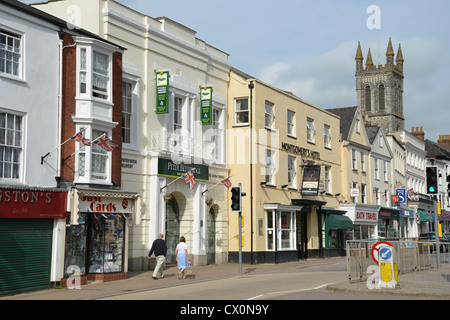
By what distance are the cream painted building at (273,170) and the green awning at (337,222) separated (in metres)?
0.33

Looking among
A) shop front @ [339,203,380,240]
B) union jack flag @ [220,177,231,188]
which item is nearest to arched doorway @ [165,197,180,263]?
union jack flag @ [220,177,231,188]

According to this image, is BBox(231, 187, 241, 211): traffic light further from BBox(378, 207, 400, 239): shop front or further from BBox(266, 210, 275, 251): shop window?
BBox(378, 207, 400, 239): shop front

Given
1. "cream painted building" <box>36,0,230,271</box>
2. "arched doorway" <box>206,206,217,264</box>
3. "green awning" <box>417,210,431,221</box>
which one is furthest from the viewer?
"green awning" <box>417,210,431,221</box>

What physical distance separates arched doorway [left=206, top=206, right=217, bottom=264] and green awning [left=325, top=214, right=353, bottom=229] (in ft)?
36.3

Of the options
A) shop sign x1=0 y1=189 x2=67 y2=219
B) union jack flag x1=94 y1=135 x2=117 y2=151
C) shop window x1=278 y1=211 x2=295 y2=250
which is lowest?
shop window x1=278 y1=211 x2=295 y2=250

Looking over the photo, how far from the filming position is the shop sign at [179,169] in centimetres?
2664

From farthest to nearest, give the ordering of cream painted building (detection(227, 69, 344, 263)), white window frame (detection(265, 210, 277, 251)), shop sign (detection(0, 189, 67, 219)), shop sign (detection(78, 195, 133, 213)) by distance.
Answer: white window frame (detection(265, 210, 277, 251)), cream painted building (detection(227, 69, 344, 263)), shop sign (detection(78, 195, 133, 213)), shop sign (detection(0, 189, 67, 219))

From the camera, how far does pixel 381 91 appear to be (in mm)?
128750

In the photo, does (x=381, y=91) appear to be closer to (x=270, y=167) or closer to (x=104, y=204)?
(x=270, y=167)

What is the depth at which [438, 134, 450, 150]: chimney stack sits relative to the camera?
85.6 metres

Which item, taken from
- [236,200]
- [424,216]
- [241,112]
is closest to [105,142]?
[236,200]

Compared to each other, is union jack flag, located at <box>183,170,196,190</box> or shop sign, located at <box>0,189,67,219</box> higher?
union jack flag, located at <box>183,170,196,190</box>

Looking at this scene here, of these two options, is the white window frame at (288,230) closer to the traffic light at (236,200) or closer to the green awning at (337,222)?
the green awning at (337,222)

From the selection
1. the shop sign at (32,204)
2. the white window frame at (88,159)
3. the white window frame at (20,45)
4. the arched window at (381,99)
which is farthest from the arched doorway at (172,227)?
the arched window at (381,99)
